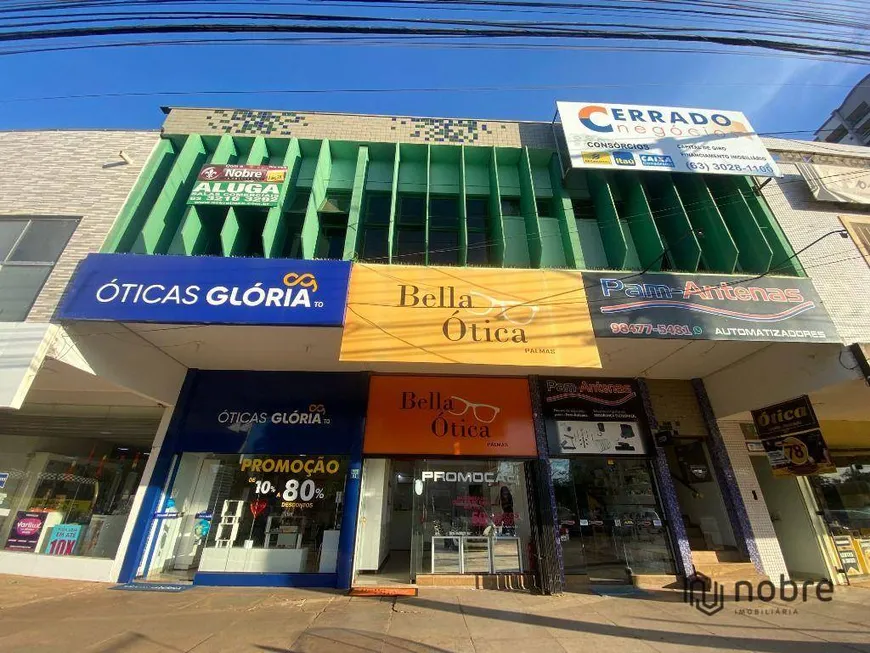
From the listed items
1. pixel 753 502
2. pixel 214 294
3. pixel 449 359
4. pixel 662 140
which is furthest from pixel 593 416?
pixel 214 294

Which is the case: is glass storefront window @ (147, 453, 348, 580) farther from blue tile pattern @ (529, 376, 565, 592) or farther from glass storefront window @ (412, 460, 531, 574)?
blue tile pattern @ (529, 376, 565, 592)

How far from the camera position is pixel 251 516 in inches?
302

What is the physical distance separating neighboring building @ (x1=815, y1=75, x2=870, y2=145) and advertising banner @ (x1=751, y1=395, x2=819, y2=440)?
41.7 meters

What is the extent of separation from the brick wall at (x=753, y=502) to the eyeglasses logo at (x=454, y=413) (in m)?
5.49

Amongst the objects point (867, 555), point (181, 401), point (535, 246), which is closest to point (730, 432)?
point (867, 555)

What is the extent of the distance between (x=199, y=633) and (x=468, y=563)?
4659 mm

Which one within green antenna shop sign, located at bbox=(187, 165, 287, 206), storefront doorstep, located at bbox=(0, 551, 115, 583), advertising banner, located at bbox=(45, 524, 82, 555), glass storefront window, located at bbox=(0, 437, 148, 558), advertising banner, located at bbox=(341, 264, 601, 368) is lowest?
storefront doorstep, located at bbox=(0, 551, 115, 583)

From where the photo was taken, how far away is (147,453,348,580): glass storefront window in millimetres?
7258

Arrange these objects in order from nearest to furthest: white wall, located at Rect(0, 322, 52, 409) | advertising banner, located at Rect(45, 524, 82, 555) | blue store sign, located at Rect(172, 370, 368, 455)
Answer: white wall, located at Rect(0, 322, 52, 409), advertising banner, located at Rect(45, 524, 82, 555), blue store sign, located at Rect(172, 370, 368, 455)

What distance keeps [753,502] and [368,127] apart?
1292cm

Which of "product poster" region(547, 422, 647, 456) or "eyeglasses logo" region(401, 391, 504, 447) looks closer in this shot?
"eyeglasses logo" region(401, 391, 504, 447)

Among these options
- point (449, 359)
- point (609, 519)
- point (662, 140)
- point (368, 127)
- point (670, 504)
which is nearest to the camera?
point (449, 359)

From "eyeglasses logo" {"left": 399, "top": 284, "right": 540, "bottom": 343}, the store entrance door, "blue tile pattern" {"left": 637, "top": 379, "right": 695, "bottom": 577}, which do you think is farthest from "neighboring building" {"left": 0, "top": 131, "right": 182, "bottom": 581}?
"blue tile pattern" {"left": 637, "top": 379, "right": 695, "bottom": 577}

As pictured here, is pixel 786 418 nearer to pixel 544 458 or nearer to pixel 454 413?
pixel 544 458
